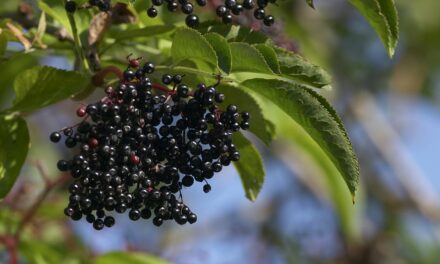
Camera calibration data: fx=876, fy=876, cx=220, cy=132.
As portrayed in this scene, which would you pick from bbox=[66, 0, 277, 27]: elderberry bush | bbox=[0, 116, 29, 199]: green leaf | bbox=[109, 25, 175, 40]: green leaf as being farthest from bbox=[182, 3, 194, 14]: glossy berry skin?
bbox=[0, 116, 29, 199]: green leaf

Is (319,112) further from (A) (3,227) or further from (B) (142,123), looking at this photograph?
(A) (3,227)

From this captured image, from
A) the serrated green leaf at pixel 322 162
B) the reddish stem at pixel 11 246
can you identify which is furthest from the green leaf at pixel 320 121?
the reddish stem at pixel 11 246

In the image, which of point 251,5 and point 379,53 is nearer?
point 251,5

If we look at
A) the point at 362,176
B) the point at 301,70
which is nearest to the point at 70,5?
the point at 301,70

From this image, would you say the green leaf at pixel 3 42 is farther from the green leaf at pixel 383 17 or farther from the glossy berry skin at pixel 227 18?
Result: the green leaf at pixel 383 17

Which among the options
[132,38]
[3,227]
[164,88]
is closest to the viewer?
[164,88]

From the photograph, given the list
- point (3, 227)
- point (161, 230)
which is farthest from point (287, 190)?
point (3, 227)

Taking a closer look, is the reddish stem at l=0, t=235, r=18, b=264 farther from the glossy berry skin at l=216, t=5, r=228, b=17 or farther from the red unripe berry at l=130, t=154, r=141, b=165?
the glossy berry skin at l=216, t=5, r=228, b=17
